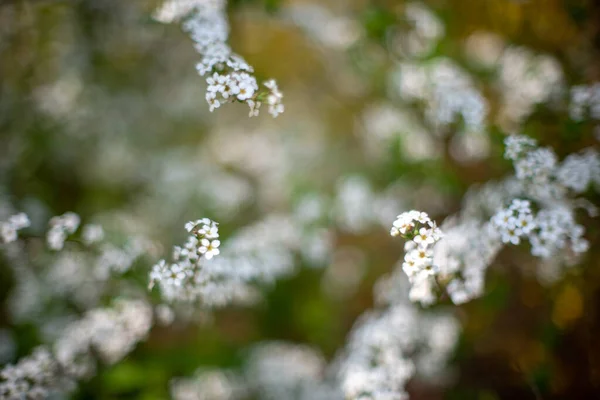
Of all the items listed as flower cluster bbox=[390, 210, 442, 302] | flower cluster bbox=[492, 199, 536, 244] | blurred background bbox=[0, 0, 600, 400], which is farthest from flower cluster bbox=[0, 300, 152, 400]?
flower cluster bbox=[492, 199, 536, 244]

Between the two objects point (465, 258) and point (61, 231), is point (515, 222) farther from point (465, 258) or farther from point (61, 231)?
point (61, 231)

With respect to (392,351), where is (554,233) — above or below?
above

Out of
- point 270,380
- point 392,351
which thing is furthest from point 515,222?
point 270,380

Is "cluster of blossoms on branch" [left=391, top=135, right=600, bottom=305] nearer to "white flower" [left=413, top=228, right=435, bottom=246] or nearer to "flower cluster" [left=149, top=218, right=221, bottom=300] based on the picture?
"white flower" [left=413, top=228, right=435, bottom=246]

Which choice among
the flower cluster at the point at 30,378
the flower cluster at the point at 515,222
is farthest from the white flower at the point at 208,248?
the flower cluster at the point at 515,222

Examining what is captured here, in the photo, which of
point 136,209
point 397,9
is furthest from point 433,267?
point 136,209

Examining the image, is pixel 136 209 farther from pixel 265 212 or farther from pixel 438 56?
pixel 438 56
